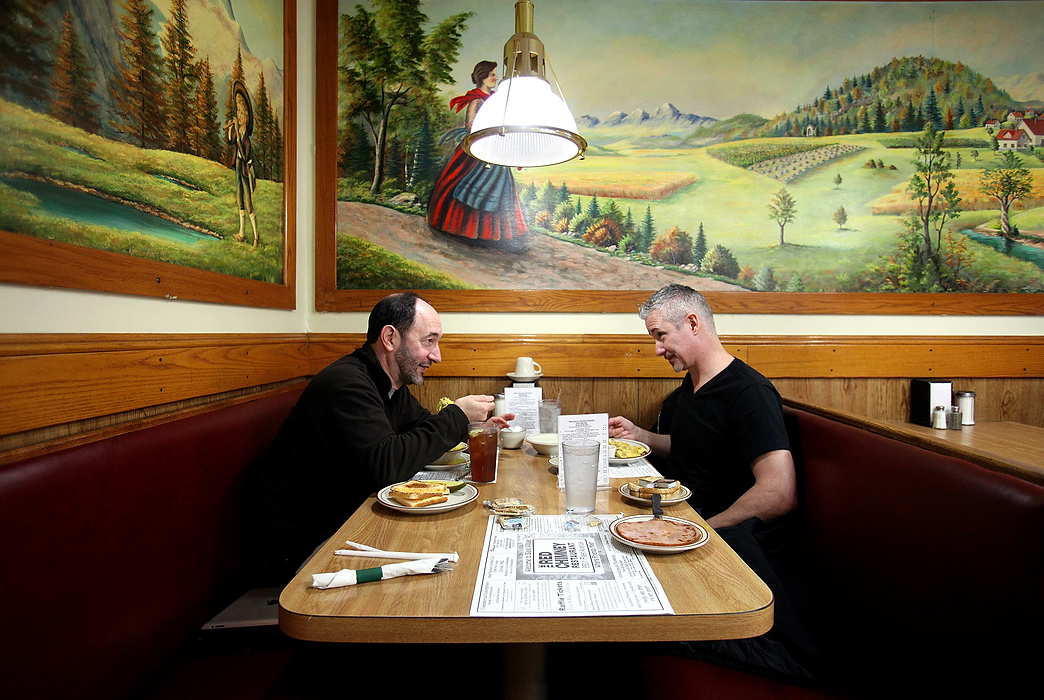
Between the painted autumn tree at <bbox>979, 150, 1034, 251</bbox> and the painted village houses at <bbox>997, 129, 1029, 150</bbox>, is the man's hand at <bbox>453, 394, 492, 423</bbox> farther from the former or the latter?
the painted village houses at <bbox>997, 129, 1029, 150</bbox>

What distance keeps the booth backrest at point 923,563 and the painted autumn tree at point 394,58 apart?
2306 millimetres

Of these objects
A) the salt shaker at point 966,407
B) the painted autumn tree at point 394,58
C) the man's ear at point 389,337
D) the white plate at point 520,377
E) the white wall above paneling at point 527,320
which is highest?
the painted autumn tree at point 394,58

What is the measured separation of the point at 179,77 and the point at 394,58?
1197 millimetres

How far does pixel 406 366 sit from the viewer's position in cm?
193

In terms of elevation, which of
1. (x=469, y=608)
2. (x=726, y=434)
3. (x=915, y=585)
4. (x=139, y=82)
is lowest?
(x=915, y=585)

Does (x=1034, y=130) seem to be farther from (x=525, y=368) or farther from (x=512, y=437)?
(x=512, y=437)

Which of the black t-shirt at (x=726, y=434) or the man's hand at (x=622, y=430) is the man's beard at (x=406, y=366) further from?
the black t-shirt at (x=726, y=434)

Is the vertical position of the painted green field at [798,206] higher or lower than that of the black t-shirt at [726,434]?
higher

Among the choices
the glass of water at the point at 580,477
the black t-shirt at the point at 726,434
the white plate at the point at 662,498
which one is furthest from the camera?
the black t-shirt at the point at 726,434

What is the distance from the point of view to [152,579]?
122 centimetres

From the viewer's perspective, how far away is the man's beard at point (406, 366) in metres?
1.91

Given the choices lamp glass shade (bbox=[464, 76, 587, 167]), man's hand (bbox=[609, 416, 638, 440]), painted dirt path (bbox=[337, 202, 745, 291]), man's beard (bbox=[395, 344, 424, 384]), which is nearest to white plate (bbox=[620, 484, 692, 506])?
man's hand (bbox=[609, 416, 638, 440])

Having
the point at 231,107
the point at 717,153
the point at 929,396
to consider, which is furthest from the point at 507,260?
the point at 929,396

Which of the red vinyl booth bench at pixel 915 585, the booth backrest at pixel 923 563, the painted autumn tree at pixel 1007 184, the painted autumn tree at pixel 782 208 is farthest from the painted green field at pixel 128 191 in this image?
the painted autumn tree at pixel 1007 184
